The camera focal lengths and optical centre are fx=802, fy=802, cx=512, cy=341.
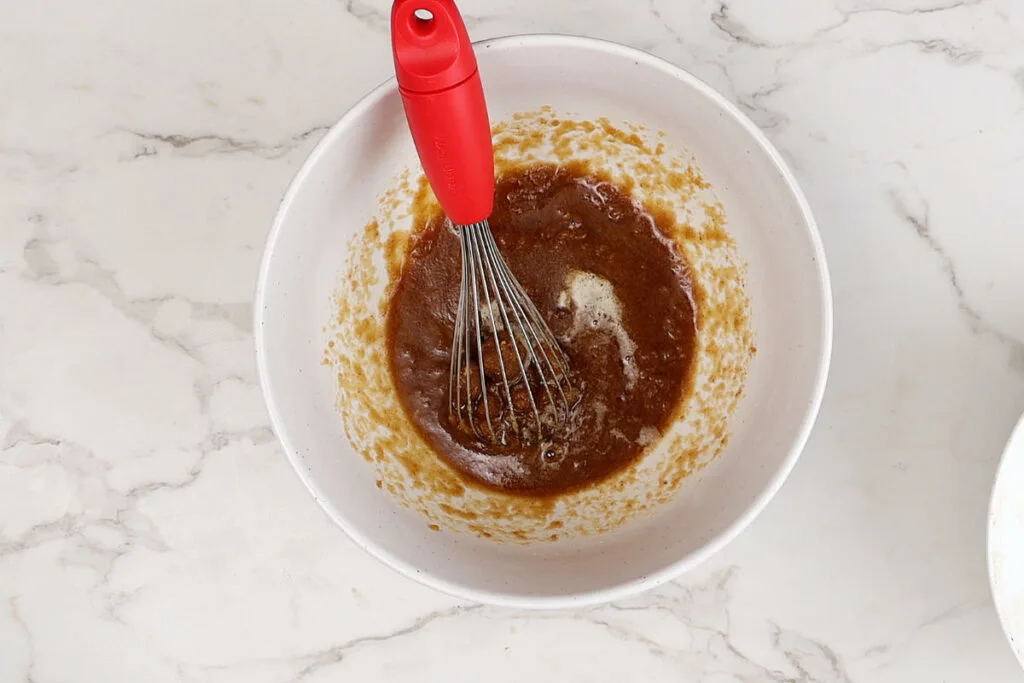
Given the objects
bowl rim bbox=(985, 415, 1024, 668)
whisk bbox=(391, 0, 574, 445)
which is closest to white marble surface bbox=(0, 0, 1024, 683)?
bowl rim bbox=(985, 415, 1024, 668)

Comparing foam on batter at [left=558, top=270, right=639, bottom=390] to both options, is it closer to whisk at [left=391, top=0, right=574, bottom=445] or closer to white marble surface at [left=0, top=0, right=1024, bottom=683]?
whisk at [left=391, top=0, right=574, bottom=445]

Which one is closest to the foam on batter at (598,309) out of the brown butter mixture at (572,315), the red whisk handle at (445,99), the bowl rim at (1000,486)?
the brown butter mixture at (572,315)

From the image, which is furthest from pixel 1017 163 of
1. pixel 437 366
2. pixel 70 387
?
pixel 70 387

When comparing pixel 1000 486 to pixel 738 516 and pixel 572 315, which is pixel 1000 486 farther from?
pixel 572 315

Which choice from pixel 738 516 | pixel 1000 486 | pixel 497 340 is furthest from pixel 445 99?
pixel 1000 486

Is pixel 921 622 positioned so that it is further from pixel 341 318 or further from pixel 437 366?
pixel 341 318

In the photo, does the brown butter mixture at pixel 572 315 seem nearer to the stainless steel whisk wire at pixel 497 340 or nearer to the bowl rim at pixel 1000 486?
the stainless steel whisk wire at pixel 497 340

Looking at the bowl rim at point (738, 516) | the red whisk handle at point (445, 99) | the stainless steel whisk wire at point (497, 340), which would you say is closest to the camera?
the red whisk handle at point (445, 99)
